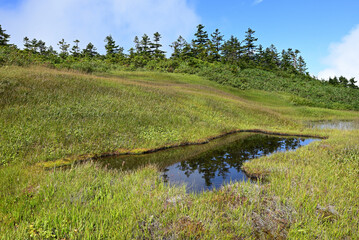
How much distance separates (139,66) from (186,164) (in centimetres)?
5457

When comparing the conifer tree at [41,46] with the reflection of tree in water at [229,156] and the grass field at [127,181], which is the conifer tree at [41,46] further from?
the reflection of tree in water at [229,156]

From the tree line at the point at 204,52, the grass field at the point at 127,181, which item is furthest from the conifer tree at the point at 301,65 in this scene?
the grass field at the point at 127,181

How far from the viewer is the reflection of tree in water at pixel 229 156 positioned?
37.7 feet

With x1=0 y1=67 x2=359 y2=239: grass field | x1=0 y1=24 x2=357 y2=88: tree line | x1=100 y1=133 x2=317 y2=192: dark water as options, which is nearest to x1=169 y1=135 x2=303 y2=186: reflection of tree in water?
x1=100 y1=133 x2=317 y2=192: dark water

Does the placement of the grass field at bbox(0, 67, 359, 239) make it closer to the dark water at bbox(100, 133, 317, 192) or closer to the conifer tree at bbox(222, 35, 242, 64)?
the dark water at bbox(100, 133, 317, 192)

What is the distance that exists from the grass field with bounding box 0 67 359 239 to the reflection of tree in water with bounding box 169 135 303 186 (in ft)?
4.85

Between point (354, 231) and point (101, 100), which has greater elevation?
point (101, 100)

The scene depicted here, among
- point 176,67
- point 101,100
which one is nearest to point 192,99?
point 101,100

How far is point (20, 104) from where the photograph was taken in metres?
14.1

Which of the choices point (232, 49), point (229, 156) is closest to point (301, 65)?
point (232, 49)

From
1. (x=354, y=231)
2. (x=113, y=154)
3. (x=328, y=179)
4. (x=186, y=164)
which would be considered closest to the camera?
(x=354, y=231)

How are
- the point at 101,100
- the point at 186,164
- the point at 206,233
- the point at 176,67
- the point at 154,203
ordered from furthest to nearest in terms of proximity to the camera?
the point at 176,67
the point at 101,100
the point at 186,164
the point at 154,203
the point at 206,233

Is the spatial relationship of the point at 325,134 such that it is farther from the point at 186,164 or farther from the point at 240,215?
the point at 240,215

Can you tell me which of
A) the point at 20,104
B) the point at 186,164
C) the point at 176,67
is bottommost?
the point at 186,164
